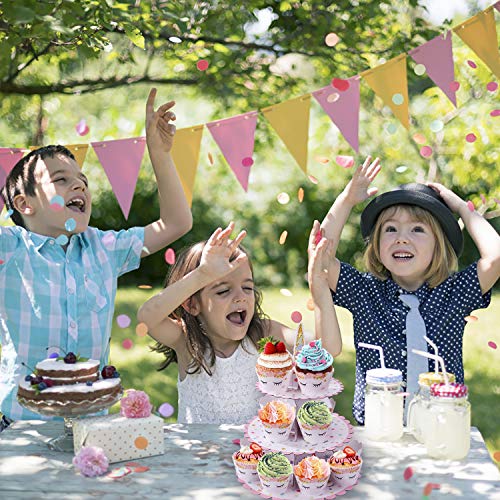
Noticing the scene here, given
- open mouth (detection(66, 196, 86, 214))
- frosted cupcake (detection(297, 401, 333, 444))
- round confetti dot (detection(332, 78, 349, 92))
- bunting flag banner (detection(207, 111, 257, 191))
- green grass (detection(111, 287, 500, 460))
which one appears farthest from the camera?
green grass (detection(111, 287, 500, 460))

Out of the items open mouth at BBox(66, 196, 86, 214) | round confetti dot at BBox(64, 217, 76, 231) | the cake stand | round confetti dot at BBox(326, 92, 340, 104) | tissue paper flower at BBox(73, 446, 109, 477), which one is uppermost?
round confetti dot at BBox(326, 92, 340, 104)

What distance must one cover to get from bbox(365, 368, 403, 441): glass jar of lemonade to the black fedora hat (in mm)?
Answer: 830

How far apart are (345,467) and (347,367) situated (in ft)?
15.5

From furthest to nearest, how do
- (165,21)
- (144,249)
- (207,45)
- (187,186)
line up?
1. (207,45)
2. (165,21)
3. (187,186)
4. (144,249)

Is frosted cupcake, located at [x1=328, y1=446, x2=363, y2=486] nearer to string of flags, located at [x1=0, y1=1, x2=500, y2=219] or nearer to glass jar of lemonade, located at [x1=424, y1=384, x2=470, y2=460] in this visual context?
glass jar of lemonade, located at [x1=424, y1=384, x2=470, y2=460]

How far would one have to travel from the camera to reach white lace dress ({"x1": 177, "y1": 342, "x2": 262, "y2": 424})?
268 cm

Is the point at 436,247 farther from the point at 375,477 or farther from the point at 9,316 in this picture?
the point at 9,316

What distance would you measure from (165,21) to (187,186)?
199 cm

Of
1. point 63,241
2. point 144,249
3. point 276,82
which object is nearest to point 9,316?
point 63,241

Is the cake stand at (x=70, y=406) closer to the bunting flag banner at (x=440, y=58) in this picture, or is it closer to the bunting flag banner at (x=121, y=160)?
the bunting flag banner at (x=121, y=160)

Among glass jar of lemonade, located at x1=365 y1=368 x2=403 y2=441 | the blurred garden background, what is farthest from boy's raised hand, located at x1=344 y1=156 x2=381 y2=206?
glass jar of lemonade, located at x1=365 y1=368 x2=403 y2=441

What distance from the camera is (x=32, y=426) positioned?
2.36 m

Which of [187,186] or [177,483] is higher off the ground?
[187,186]

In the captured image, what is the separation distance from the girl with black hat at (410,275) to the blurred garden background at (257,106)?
0.19 m
